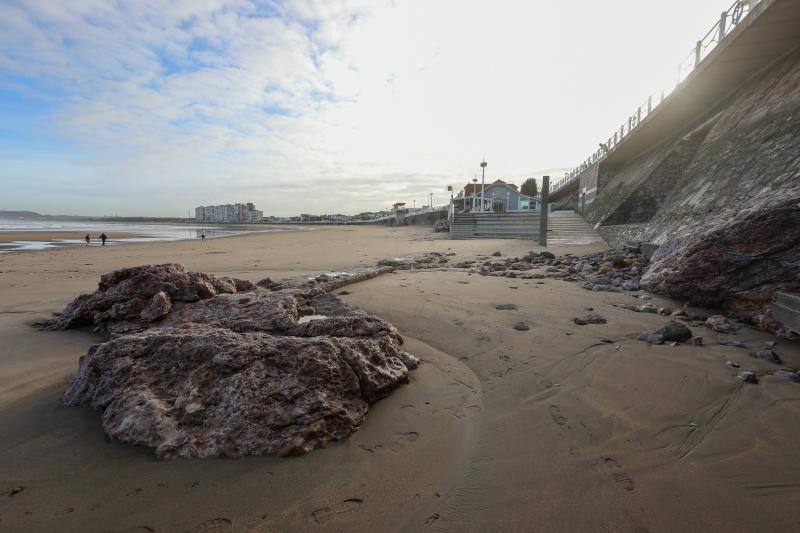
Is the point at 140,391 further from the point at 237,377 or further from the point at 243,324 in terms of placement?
the point at 243,324

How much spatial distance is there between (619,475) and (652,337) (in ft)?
7.75

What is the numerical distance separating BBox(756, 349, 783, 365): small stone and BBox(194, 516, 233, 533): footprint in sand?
4341mm

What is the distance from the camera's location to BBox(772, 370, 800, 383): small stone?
285cm

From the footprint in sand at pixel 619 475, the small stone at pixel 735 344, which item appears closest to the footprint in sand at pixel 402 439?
the footprint in sand at pixel 619 475

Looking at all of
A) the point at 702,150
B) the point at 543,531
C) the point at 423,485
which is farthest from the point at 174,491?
the point at 702,150

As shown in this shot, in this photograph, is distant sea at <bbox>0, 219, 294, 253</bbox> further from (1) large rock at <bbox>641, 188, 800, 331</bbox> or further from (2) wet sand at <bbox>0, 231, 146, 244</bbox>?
(1) large rock at <bbox>641, 188, 800, 331</bbox>

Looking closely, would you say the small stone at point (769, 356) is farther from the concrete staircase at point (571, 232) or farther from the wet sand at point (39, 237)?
the wet sand at point (39, 237)

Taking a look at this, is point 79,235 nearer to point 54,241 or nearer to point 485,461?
point 54,241

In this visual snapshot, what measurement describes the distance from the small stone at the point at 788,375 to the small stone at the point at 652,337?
87 centimetres

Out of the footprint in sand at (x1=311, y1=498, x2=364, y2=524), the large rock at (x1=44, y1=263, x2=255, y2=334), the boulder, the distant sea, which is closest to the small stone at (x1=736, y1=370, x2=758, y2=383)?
the boulder

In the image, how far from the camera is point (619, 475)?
6.47 ft

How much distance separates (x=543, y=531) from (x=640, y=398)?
5.28 ft

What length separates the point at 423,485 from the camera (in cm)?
192

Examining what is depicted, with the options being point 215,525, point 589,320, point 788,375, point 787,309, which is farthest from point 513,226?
point 215,525
